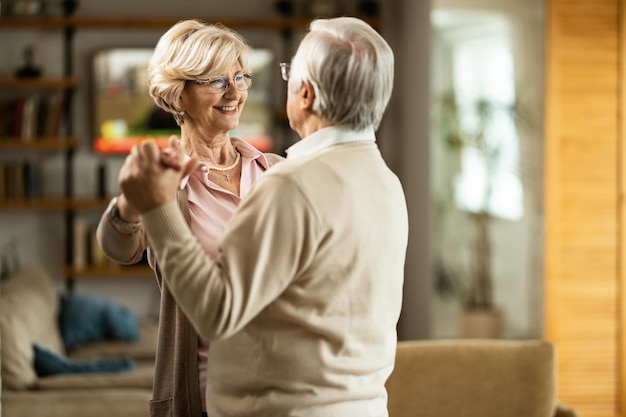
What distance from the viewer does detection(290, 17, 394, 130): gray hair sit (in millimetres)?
1570

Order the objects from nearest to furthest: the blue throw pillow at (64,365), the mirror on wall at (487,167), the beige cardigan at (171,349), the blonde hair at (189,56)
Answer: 1. the beige cardigan at (171,349)
2. the blonde hair at (189,56)
3. the blue throw pillow at (64,365)
4. the mirror on wall at (487,167)

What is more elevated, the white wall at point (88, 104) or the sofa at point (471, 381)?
the white wall at point (88, 104)

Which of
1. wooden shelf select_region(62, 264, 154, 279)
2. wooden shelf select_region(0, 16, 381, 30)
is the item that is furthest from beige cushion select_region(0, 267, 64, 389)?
wooden shelf select_region(0, 16, 381, 30)

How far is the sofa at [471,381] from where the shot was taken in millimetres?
2801

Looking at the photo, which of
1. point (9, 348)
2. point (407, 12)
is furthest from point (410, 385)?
point (407, 12)

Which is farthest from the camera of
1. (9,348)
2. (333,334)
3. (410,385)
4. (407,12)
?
(407,12)

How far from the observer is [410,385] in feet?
9.19

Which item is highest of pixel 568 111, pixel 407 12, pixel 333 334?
pixel 407 12

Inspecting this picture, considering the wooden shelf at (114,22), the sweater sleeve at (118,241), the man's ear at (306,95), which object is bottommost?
the sweater sleeve at (118,241)

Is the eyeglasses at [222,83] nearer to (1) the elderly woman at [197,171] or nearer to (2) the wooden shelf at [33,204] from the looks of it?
(1) the elderly woman at [197,171]

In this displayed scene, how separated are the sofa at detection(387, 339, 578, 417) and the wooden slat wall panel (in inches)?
105

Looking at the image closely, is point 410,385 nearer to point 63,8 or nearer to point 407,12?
point 407,12

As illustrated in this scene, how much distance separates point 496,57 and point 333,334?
4298 mm

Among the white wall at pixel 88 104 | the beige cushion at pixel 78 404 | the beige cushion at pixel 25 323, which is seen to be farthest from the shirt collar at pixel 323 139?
the white wall at pixel 88 104
